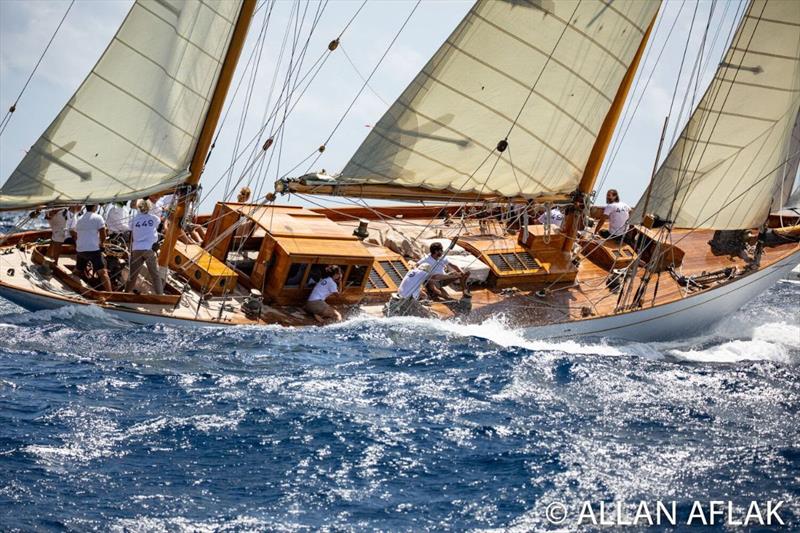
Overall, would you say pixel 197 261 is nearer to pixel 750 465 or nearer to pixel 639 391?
pixel 639 391

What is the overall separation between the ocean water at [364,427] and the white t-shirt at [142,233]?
4.68ft

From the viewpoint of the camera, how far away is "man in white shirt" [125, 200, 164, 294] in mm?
18562

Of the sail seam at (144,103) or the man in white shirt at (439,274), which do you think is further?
the man in white shirt at (439,274)

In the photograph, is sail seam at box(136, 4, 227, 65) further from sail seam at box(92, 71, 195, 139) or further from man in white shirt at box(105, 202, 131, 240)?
man in white shirt at box(105, 202, 131, 240)

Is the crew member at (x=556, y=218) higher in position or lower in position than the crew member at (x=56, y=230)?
higher

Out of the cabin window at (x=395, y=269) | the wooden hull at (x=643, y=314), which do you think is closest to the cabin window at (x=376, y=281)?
the cabin window at (x=395, y=269)

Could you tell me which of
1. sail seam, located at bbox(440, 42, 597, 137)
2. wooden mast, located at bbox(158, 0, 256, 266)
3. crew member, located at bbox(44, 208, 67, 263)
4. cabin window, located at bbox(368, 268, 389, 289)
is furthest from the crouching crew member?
crew member, located at bbox(44, 208, 67, 263)

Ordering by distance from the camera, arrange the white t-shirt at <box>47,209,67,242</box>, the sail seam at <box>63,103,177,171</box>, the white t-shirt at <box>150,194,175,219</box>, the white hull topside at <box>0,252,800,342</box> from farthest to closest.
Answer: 1. the white t-shirt at <box>150,194,175,219</box>
2. the white hull topside at <box>0,252,800,342</box>
3. the white t-shirt at <box>47,209,67,242</box>
4. the sail seam at <box>63,103,177,171</box>

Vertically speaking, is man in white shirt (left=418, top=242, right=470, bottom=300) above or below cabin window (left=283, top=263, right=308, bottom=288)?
above

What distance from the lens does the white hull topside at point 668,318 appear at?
20.1 meters

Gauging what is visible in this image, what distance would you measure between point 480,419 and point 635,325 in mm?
7041

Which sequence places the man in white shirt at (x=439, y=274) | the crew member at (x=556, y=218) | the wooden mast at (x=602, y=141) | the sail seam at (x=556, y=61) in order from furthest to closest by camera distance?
the crew member at (x=556, y=218), the wooden mast at (x=602, y=141), the man in white shirt at (x=439, y=274), the sail seam at (x=556, y=61)

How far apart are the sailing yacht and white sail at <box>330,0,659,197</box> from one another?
3cm

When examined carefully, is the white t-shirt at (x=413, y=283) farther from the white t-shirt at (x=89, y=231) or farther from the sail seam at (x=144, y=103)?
the white t-shirt at (x=89, y=231)
